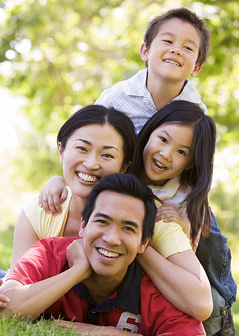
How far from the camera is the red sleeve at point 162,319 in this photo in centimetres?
279

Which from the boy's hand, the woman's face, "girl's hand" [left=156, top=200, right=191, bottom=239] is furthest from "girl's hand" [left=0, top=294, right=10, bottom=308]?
"girl's hand" [left=156, top=200, right=191, bottom=239]

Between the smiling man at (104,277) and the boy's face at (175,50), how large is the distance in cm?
114

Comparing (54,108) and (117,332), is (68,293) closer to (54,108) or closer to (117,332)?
(117,332)

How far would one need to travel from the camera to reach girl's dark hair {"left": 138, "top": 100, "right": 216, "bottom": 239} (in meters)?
3.38

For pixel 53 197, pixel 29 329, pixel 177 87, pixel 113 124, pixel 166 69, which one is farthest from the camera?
pixel 177 87

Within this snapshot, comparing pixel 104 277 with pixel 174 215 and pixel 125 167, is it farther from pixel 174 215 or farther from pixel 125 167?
pixel 125 167

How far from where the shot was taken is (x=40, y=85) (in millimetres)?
13547

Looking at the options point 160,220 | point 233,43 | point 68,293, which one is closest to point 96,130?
point 160,220

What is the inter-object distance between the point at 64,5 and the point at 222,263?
11154mm

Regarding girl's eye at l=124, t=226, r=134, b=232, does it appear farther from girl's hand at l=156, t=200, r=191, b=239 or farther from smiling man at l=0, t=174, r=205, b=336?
girl's hand at l=156, t=200, r=191, b=239

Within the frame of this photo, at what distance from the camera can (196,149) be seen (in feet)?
11.3

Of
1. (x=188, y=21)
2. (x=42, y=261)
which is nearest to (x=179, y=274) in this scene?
(x=42, y=261)

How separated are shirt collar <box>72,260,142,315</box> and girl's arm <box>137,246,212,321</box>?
115mm

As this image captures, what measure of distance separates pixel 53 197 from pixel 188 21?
168 centimetres
